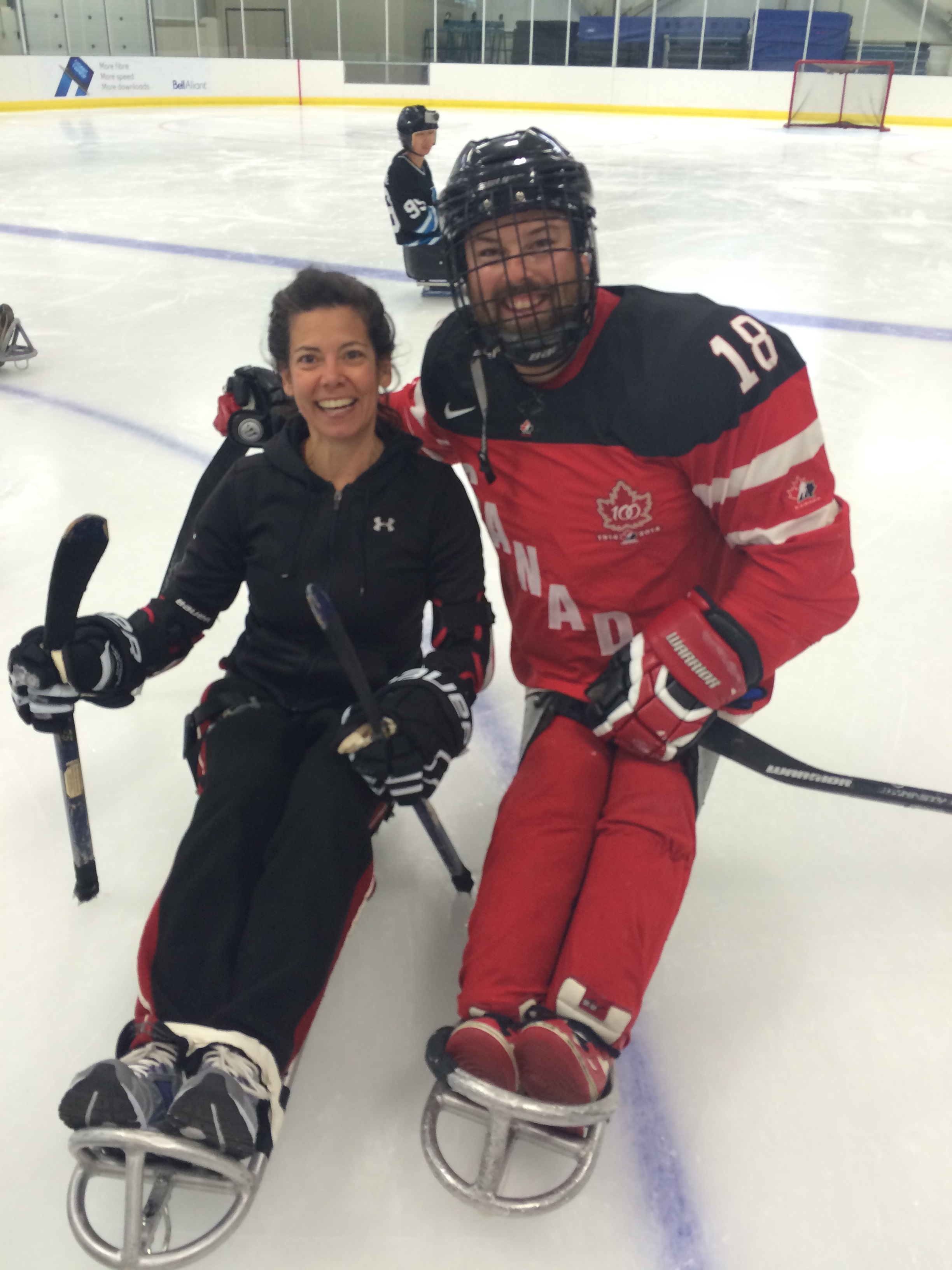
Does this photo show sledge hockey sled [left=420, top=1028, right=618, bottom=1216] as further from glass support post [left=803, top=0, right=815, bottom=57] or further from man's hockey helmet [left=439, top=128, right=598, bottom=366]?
glass support post [left=803, top=0, right=815, bottom=57]

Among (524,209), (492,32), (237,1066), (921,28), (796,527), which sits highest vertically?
(921,28)

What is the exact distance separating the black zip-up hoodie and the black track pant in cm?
13

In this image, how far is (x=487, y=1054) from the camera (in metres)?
0.97

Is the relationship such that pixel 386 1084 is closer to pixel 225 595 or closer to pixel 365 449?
pixel 225 595

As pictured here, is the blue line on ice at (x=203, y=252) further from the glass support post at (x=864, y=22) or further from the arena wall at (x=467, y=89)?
the glass support post at (x=864, y=22)

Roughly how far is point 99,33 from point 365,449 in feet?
49.5

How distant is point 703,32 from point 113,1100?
1610cm

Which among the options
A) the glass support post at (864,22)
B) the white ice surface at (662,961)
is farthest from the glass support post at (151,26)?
the white ice surface at (662,961)

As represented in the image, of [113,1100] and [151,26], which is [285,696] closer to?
[113,1100]

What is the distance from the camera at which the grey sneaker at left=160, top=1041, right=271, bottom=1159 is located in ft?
2.91

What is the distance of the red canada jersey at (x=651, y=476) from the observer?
1152mm

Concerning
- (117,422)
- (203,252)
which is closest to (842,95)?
(203,252)

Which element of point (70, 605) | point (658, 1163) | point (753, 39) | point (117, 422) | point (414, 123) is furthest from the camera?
point (753, 39)

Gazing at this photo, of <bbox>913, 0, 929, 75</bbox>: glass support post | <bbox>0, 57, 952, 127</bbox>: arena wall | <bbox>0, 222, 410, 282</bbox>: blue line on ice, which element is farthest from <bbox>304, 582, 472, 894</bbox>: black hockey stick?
<bbox>913, 0, 929, 75</bbox>: glass support post
